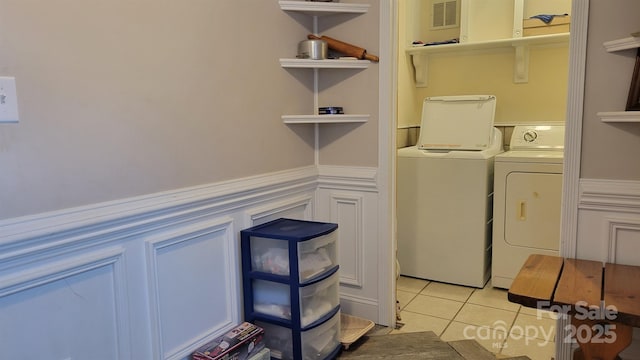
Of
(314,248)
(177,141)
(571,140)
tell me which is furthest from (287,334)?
(571,140)

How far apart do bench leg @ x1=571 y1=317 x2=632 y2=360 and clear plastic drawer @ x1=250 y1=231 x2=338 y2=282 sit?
1037mm

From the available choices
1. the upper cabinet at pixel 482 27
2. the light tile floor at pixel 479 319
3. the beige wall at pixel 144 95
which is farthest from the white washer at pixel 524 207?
the beige wall at pixel 144 95

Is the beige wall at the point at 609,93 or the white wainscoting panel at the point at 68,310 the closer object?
the white wainscoting panel at the point at 68,310

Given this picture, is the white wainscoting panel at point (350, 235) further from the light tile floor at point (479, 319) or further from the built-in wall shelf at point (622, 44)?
the built-in wall shelf at point (622, 44)

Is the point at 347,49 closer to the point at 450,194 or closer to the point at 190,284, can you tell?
the point at 450,194

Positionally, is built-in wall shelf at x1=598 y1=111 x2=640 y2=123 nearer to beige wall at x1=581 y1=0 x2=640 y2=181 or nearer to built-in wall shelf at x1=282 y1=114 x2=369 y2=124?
beige wall at x1=581 y1=0 x2=640 y2=181

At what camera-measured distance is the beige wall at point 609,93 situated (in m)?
1.79

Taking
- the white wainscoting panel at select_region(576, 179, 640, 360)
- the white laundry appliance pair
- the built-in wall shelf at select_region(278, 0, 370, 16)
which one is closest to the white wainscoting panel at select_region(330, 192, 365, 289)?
the white laundry appliance pair

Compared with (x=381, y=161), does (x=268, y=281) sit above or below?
below

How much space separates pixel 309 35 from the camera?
8.23 ft

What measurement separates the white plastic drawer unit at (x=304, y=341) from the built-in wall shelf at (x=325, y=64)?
4.13 feet

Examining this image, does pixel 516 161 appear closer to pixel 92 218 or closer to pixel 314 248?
pixel 314 248

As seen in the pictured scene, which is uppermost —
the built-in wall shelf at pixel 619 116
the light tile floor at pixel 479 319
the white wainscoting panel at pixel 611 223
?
the built-in wall shelf at pixel 619 116

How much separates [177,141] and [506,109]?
2.67 meters
